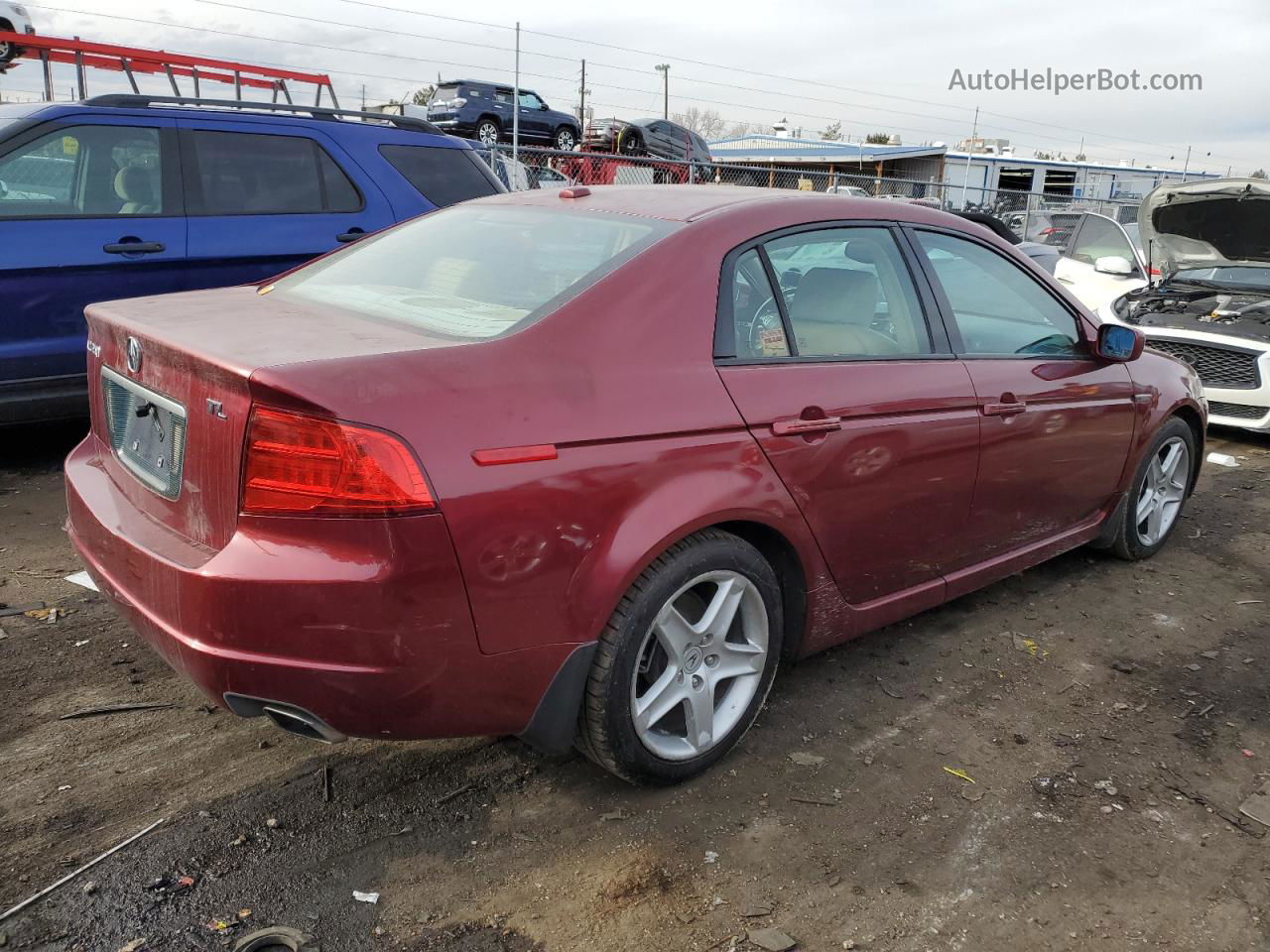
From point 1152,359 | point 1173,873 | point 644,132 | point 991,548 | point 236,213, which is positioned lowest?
point 1173,873

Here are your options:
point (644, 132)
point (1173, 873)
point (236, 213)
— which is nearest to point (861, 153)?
point (644, 132)

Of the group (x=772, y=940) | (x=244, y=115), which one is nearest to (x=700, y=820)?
(x=772, y=940)

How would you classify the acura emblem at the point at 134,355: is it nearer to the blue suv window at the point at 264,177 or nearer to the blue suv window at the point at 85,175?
the blue suv window at the point at 85,175

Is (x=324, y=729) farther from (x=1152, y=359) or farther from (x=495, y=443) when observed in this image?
(x=1152, y=359)

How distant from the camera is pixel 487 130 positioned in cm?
2216

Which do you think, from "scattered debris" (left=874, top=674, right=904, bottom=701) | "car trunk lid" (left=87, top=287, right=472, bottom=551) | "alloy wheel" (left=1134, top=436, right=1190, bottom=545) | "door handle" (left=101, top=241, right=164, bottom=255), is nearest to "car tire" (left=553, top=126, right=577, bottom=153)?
"door handle" (left=101, top=241, right=164, bottom=255)

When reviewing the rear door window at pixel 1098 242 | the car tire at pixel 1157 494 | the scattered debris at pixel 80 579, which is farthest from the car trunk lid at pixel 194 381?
the rear door window at pixel 1098 242

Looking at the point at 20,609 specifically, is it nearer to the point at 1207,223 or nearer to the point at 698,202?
the point at 698,202

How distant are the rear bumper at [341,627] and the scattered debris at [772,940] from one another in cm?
76

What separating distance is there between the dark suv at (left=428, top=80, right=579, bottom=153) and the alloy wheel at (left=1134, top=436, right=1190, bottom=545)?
18.5m

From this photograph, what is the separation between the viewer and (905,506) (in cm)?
317

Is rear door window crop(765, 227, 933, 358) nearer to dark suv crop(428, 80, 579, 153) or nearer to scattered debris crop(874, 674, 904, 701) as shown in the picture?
scattered debris crop(874, 674, 904, 701)

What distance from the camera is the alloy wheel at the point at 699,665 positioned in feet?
8.64

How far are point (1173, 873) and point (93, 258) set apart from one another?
5.17 m
